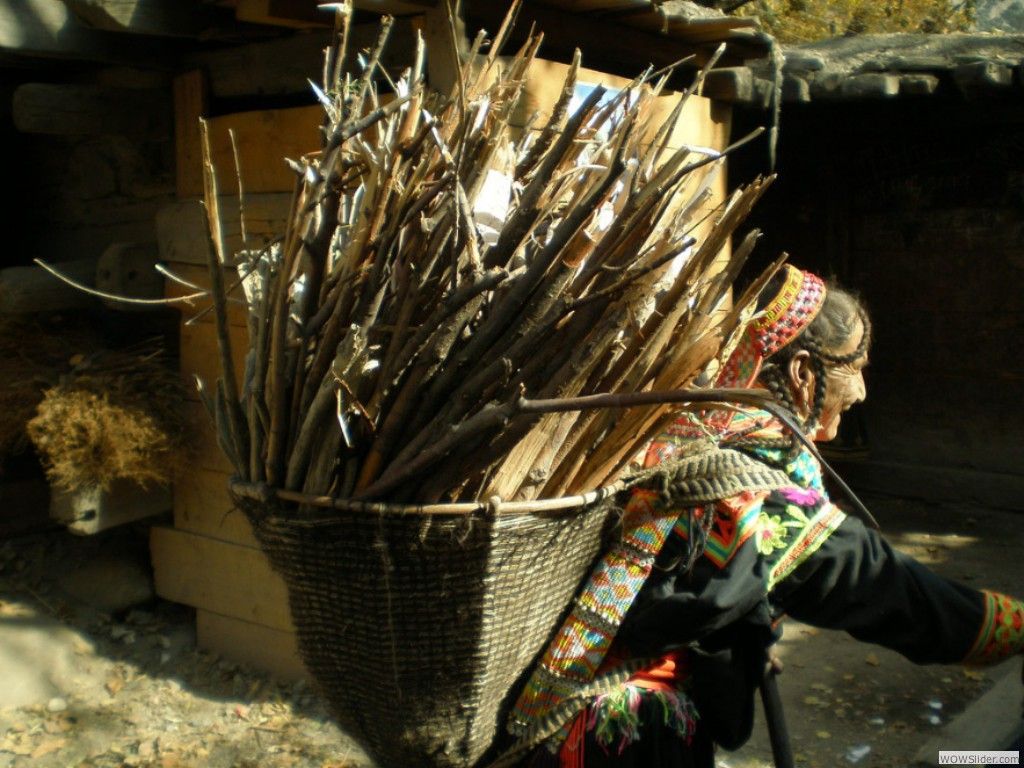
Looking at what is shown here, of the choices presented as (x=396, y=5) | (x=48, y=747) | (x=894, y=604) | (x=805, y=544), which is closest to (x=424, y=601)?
(x=805, y=544)

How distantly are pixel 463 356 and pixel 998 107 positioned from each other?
17.6ft

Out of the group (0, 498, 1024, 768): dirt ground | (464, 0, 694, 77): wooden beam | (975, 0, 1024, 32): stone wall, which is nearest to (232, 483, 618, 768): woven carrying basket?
(0, 498, 1024, 768): dirt ground

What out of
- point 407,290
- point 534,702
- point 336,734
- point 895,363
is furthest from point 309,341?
point 895,363

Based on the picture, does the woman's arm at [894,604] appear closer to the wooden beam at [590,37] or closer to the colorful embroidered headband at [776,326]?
the colorful embroidered headband at [776,326]

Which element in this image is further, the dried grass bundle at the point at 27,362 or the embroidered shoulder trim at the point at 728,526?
the dried grass bundle at the point at 27,362

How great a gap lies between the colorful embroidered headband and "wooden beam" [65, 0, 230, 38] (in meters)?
2.64

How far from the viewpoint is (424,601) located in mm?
1764

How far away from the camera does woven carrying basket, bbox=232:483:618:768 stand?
67.7 inches

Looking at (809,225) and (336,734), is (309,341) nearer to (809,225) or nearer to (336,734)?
(336,734)

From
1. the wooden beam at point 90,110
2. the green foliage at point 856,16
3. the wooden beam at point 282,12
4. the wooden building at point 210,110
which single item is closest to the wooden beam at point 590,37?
the wooden building at point 210,110

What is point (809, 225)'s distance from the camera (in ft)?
23.4

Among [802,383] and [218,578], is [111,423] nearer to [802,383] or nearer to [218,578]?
[218,578]

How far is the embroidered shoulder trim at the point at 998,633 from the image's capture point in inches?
87.7

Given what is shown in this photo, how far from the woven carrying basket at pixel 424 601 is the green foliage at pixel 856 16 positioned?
7.95 m
